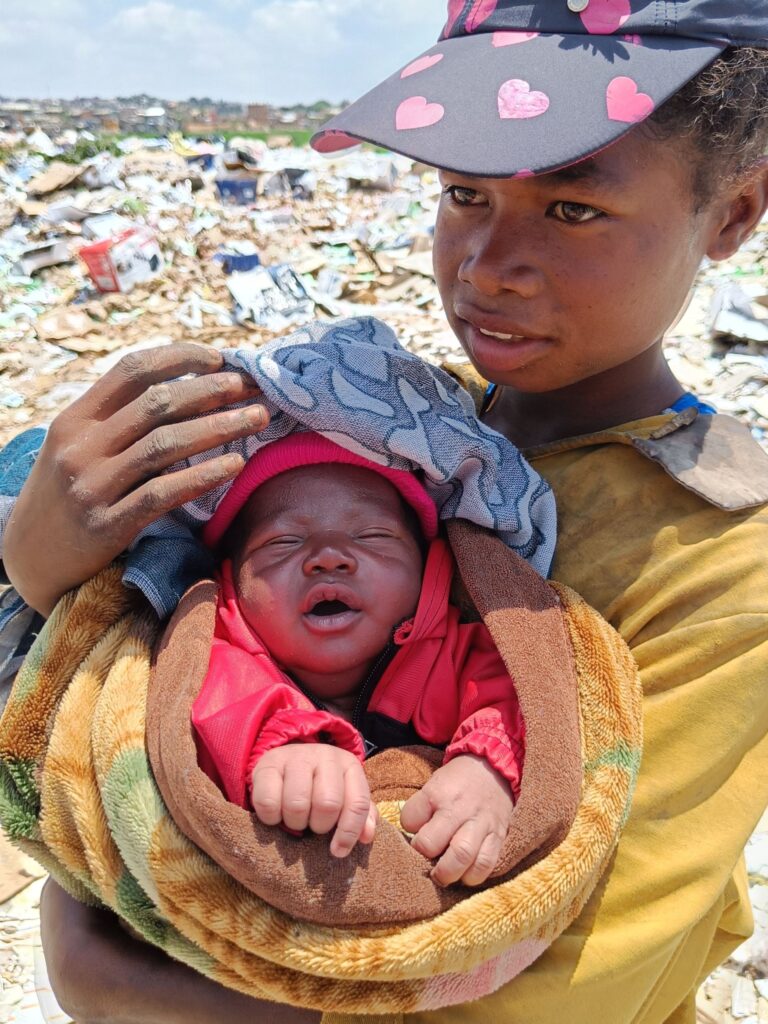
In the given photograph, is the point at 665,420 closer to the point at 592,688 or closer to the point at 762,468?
the point at 762,468

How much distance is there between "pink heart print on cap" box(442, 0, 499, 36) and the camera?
4.42ft

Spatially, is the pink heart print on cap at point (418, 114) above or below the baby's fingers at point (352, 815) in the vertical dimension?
above

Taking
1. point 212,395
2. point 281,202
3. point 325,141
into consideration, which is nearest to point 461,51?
point 325,141

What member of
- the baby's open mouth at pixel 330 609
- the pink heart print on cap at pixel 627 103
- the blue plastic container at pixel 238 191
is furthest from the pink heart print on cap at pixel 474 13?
the blue plastic container at pixel 238 191

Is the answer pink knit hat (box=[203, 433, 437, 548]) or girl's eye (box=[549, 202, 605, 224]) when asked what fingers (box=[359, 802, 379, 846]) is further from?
girl's eye (box=[549, 202, 605, 224])

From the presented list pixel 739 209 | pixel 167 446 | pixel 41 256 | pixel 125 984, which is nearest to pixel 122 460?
pixel 167 446

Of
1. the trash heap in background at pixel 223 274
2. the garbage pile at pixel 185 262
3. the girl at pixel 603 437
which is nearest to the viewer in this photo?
the girl at pixel 603 437

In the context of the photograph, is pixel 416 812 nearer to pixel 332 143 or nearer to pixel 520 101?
pixel 520 101

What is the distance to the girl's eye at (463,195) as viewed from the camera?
55.3 inches

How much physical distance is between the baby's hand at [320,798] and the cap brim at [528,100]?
83cm

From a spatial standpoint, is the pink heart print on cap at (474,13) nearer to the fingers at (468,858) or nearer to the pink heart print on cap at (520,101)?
the pink heart print on cap at (520,101)

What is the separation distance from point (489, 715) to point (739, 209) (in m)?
0.96

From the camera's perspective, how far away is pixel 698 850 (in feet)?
3.61

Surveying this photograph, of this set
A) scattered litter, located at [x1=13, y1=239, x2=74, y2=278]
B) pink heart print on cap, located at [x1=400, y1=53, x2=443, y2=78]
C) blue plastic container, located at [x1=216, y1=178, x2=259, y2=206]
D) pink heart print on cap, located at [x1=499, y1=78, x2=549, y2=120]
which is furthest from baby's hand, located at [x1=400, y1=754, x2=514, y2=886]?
blue plastic container, located at [x1=216, y1=178, x2=259, y2=206]
